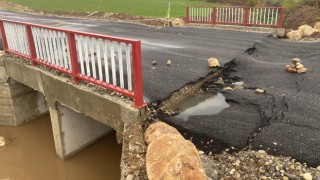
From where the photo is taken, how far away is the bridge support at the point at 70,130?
7.87 meters

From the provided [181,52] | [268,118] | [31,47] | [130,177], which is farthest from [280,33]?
[130,177]

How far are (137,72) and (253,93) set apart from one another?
112 inches

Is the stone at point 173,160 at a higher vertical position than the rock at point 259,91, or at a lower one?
higher

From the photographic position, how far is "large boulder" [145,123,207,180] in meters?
3.29

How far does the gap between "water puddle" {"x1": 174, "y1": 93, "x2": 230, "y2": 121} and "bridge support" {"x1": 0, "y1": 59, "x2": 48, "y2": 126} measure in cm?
673

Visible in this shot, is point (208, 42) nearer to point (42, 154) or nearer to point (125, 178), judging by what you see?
point (42, 154)

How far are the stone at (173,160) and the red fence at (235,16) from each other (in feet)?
36.3

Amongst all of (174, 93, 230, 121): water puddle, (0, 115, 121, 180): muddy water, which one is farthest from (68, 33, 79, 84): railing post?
(0, 115, 121, 180): muddy water

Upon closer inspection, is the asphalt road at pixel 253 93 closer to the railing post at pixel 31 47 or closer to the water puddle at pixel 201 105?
the water puddle at pixel 201 105

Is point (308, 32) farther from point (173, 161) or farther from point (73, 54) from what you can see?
point (173, 161)

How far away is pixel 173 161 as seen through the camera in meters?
3.39

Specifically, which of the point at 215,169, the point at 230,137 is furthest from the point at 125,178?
the point at 230,137

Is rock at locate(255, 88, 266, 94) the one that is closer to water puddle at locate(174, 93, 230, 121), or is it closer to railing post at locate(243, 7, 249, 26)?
water puddle at locate(174, 93, 230, 121)

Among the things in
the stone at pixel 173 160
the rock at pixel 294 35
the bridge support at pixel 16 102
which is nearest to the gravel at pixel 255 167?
the stone at pixel 173 160
